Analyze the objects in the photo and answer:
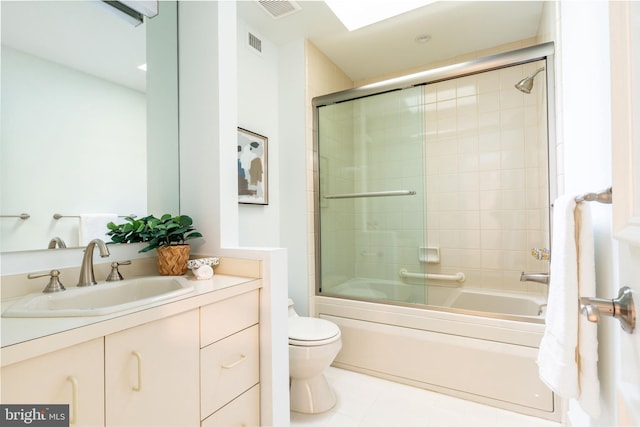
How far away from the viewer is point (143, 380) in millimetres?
856

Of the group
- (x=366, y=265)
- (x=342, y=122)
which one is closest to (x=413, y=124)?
(x=342, y=122)

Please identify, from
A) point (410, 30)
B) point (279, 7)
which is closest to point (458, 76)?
point (410, 30)

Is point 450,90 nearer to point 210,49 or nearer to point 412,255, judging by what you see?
point 412,255

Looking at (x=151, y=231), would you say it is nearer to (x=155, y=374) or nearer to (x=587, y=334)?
(x=155, y=374)

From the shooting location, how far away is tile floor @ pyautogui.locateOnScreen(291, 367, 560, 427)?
1603 mm

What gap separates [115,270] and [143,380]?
1.90ft

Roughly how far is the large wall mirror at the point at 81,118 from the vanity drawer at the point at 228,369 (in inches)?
28.9

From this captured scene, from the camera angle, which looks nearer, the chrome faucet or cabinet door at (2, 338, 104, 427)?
cabinet door at (2, 338, 104, 427)

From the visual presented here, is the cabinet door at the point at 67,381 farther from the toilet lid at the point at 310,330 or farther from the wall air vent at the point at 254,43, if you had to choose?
the wall air vent at the point at 254,43

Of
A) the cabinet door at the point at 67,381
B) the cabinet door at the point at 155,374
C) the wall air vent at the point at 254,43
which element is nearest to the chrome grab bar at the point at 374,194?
the wall air vent at the point at 254,43

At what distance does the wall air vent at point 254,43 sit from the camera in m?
2.18

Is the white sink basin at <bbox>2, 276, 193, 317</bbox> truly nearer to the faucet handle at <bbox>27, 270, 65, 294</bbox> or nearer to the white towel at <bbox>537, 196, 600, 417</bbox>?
the faucet handle at <bbox>27, 270, 65, 294</bbox>

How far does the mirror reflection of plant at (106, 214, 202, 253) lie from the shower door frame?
3.90 ft

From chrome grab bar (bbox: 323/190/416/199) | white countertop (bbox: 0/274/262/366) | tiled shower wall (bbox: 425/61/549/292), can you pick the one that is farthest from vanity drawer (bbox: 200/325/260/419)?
tiled shower wall (bbox: 425/61/549/292)
